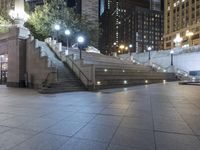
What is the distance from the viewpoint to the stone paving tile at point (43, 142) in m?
4.69

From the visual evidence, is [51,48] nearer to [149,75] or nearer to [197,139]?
[149,75]

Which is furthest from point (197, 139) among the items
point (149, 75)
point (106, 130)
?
point (149, 75)

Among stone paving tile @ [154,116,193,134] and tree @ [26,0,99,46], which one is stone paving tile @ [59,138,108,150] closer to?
stone paving tile @ [154,116,193,134]

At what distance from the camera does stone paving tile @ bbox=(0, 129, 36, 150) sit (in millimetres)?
4809

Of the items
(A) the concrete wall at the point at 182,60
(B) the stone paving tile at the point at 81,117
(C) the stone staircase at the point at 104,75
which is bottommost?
(B) the stone paving tile at the point at 81,117

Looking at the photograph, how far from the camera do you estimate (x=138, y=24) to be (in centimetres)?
16250

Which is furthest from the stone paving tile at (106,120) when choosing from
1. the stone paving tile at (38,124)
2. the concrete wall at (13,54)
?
the concrete wall at (13,54)

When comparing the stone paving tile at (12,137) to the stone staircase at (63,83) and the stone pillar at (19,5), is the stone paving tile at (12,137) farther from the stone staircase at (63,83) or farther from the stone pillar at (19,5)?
the stone pillar at (19,5)

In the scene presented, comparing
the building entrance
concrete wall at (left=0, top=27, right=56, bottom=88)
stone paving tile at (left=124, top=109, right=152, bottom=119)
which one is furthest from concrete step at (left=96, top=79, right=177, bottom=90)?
the building entrance

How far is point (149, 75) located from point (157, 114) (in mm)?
20872

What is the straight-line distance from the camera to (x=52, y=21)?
39438mm

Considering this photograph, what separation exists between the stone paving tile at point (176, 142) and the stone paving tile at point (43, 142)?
7.31 ft

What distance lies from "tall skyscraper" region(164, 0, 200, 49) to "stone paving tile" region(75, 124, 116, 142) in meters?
81.7

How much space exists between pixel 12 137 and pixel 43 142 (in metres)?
0.92
